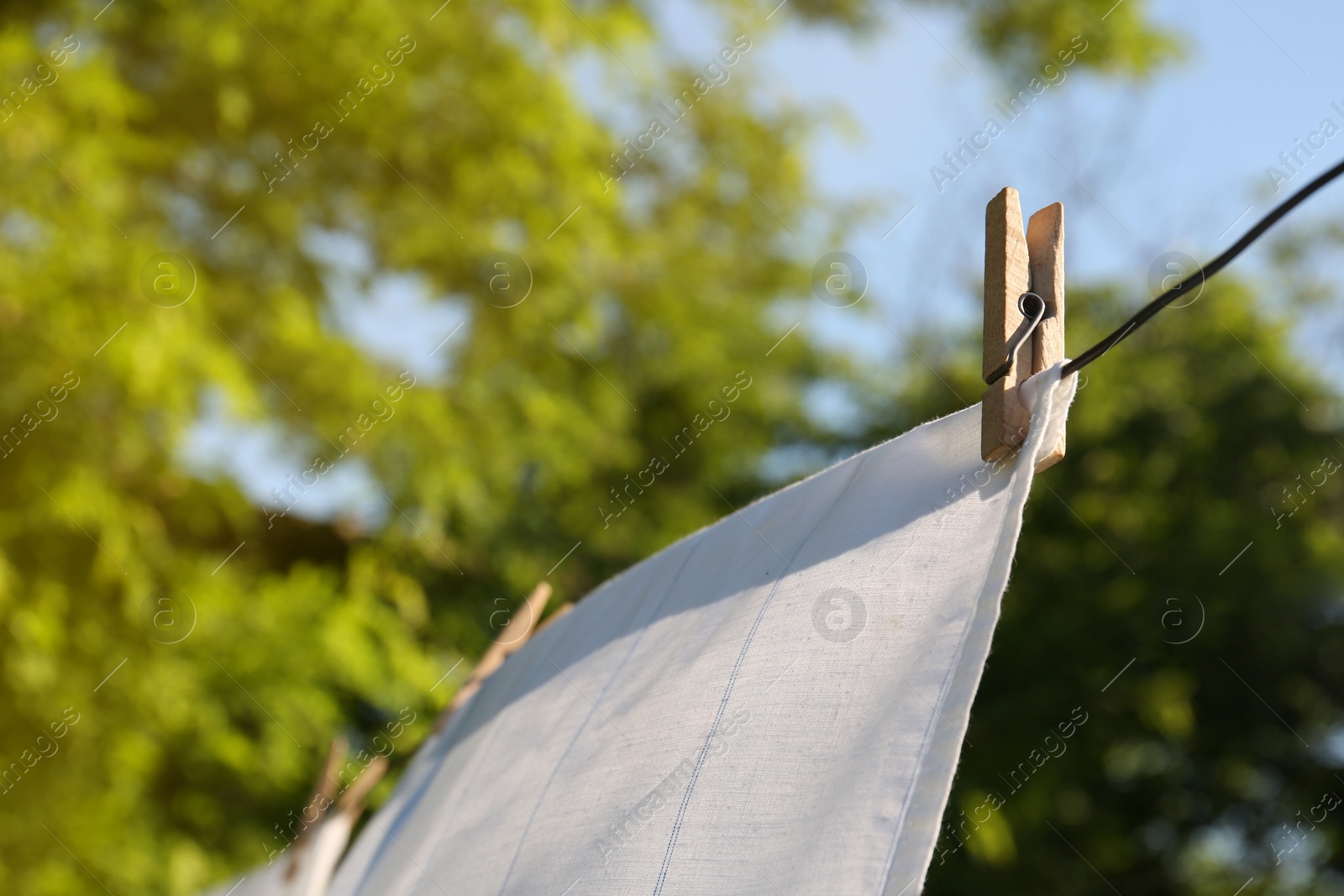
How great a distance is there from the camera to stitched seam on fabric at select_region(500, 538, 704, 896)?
97 centimetres

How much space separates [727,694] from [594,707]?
10.0 inches

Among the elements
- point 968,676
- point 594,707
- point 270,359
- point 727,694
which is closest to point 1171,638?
point 270,359

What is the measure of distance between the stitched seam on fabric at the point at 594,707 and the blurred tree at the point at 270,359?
191 cm

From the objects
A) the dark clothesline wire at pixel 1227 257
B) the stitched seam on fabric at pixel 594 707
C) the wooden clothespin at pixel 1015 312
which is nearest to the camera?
the dark clothesline wire at pixel 1227 257

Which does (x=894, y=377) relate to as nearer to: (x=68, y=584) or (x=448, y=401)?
(x=448, y=401)

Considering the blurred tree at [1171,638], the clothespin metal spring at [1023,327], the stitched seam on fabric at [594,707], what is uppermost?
the clothespin metal spring at [1023,327]

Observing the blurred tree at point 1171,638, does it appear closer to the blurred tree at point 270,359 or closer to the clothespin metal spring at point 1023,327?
→ the blurred tree at point 270,359

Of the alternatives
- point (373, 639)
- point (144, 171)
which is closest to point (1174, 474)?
point (373, 639)

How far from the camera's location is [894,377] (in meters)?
7.22

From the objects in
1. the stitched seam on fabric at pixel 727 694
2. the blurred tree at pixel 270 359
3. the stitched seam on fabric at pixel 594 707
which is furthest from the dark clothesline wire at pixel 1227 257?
the blurred tree at pixel 270 359

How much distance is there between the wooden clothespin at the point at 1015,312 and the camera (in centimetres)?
74

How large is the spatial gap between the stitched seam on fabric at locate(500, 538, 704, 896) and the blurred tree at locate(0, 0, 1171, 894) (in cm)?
191

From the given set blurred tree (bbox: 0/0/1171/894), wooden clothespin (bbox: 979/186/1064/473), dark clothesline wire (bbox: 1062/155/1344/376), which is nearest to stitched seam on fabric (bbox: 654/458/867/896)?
wooden clothespin (bbox: 979/186/1064/473)

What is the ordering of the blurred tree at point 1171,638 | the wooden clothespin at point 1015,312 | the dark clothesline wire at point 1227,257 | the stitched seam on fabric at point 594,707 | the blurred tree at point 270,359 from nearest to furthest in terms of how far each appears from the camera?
the dark clothesline wire at point 1227,257 → the wooden clothespin at point 1015,312 → the stitched seam on fabric at point 594,707 → the blurred tree at point 270,359 → the blurred tree at point 1171,638
